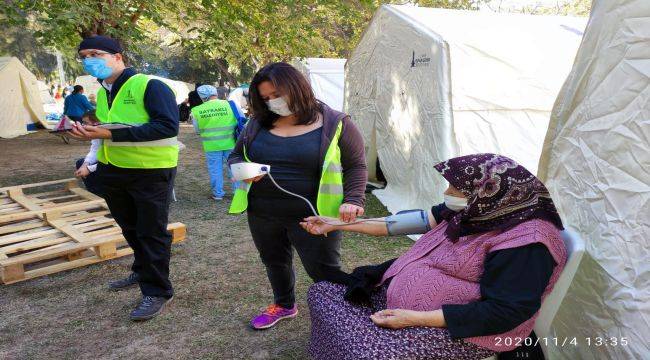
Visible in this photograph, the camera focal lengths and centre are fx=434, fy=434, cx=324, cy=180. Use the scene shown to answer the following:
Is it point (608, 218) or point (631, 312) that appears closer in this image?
point (631, 312)

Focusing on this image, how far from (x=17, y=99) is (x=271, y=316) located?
1441 centimetres

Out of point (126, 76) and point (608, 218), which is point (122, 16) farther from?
point (608, 218)

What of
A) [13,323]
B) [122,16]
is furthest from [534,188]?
[122,16]

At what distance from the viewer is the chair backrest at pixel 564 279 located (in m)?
1.56

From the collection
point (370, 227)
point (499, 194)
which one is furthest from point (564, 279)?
point (370, 227)

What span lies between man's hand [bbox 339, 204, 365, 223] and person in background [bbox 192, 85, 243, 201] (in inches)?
151

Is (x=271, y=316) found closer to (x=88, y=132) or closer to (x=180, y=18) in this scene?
(x=88, y=132)

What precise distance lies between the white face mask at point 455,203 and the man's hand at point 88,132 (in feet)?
6.25

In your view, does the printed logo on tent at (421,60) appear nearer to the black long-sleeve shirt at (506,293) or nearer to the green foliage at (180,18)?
the green foliage at (180,18)

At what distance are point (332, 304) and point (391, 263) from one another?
1.41 feet

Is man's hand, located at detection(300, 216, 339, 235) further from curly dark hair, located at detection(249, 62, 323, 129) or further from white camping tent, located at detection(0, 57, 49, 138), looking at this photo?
white camping tent, located at detection(0, 57, 49, 138)

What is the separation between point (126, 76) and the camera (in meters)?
2.63

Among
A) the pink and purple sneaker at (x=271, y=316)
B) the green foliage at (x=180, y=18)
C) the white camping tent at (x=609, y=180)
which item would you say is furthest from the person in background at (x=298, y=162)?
the green foliage at (x=180, y=18)

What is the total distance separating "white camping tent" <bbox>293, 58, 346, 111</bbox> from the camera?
36.2ft
